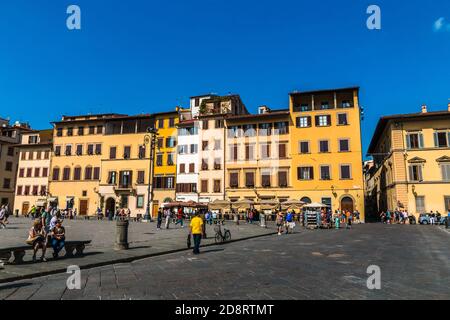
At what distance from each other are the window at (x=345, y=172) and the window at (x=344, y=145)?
71.7 inches

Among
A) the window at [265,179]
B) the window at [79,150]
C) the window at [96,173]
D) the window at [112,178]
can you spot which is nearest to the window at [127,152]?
the window at [112,178]

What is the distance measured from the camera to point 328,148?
3828 centimetres

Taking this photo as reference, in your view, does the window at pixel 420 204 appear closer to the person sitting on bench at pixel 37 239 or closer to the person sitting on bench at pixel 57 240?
the person sitting on bench at pixel 57 240

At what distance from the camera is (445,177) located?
32.7m

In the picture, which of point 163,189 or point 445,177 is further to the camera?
point 163,189

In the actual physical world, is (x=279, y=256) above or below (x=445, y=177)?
below

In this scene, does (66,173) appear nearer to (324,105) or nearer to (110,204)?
(110,204)

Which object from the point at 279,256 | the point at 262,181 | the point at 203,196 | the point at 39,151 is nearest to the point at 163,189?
the point at 203,196

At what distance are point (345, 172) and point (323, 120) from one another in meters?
6.57

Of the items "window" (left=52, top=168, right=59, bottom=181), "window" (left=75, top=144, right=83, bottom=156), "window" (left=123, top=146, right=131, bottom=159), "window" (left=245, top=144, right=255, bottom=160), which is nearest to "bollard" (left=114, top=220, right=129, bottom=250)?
"window" (left=245, top=144, right=255, bottom=160)

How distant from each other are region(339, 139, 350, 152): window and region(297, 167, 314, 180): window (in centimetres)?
404

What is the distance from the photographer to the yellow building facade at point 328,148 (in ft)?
121
